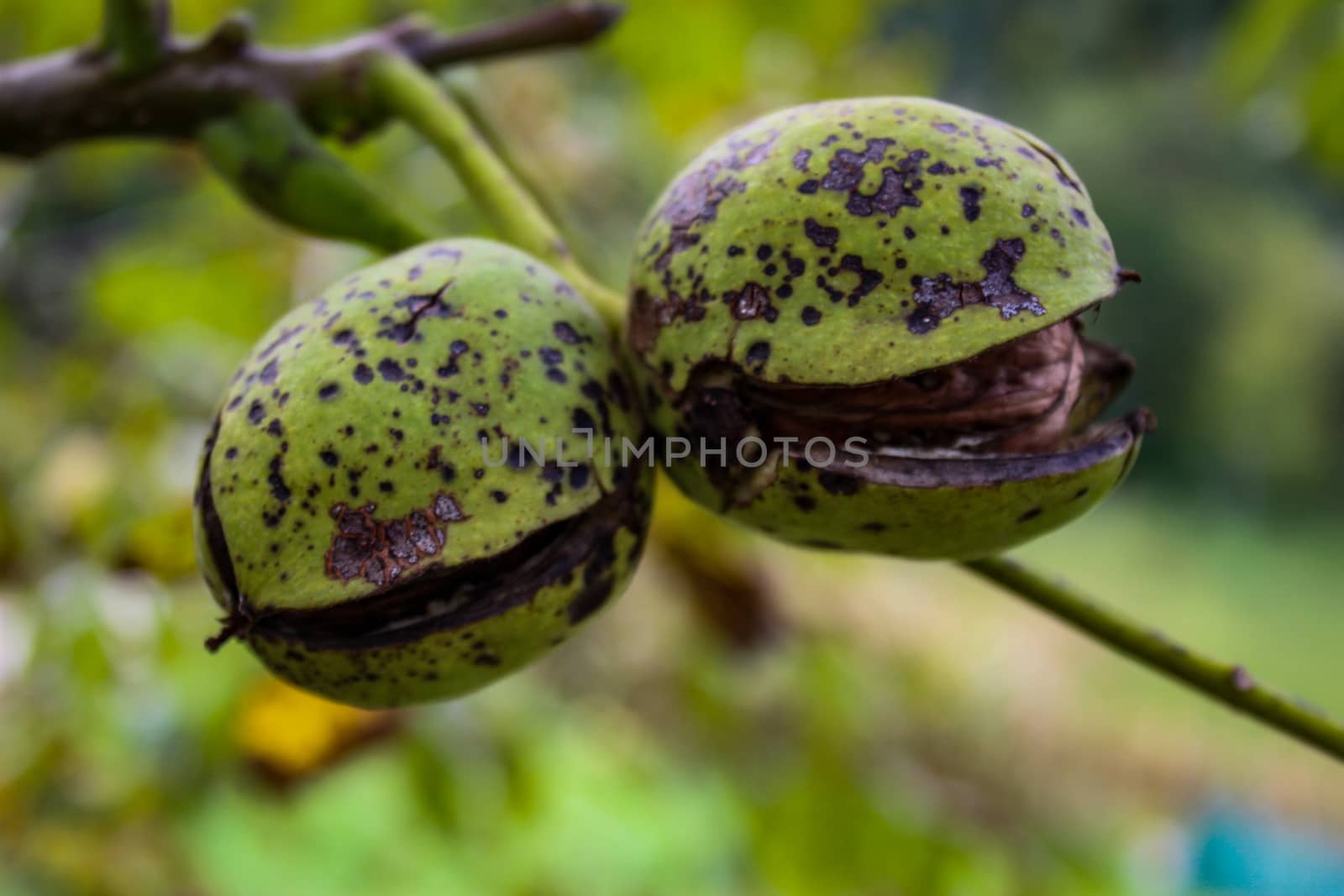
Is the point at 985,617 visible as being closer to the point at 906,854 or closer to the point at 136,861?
the point at 906,854

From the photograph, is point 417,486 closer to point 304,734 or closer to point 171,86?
point 171,86

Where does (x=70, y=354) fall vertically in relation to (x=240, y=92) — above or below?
below

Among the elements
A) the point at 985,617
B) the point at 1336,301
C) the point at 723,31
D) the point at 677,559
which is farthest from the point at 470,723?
the point at 1336,301

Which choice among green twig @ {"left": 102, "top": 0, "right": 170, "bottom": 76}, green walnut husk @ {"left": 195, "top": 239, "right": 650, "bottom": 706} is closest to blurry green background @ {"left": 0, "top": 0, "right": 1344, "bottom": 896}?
green twig @ {"left": 102, "top": 0, "right": 170, "bottom": 76}

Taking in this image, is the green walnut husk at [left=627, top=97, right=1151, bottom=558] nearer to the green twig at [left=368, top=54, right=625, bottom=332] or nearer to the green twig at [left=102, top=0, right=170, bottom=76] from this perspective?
the green twig at [left=368, top=54, right=625, bottom=332]

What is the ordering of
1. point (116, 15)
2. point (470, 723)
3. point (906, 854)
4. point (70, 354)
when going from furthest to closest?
point (70, 354) → point (470, 723) → point (906, 854) → point (116, 15)

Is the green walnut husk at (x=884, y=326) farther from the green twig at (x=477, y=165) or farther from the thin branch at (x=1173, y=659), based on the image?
the green twig at (x=477, y=165)
